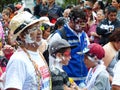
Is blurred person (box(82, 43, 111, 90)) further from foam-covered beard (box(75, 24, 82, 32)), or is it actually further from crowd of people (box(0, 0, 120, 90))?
foam-covered beard (box(75, 24, 82, 32))

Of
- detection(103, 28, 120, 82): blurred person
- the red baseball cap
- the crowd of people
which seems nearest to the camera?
the crowd of people

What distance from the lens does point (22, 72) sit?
4.58m

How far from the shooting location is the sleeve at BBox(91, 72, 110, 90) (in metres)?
6.07

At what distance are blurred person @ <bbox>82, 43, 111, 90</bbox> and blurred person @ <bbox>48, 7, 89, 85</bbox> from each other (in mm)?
566

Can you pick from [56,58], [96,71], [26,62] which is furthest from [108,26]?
[26,62]

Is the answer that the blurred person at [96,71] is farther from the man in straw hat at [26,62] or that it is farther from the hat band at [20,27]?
the hat band at [20,27]

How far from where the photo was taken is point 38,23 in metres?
4.93

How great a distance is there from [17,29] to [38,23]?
0.81 feet

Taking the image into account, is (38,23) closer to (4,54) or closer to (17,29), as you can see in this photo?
(17,29)

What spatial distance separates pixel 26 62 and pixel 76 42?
250cm

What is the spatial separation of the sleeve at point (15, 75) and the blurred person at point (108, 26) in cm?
515

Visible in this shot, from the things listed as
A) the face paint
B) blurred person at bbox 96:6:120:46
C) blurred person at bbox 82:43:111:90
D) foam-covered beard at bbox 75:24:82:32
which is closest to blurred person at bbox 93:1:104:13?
blurred person at bbox 96:6:120:46

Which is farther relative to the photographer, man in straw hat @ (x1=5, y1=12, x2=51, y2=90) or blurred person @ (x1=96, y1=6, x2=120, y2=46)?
blurred person @ (x1=96, y1=6, x2=120, y2=46)

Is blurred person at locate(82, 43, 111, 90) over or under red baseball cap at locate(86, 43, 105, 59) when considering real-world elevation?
under
